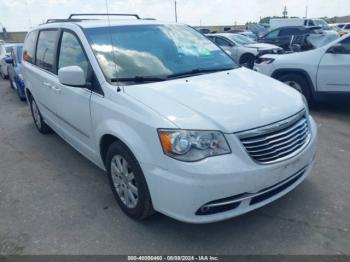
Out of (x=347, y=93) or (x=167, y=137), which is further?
(x=347, y=93)

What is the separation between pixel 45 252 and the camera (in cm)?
285

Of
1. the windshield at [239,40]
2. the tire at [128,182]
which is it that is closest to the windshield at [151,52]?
the tire at [128,182]

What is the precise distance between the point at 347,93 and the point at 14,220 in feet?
18.5

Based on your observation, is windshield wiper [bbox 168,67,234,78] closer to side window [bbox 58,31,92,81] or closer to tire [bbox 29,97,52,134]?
side window [bbox 58,31,92,81]

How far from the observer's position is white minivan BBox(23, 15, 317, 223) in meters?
2.52

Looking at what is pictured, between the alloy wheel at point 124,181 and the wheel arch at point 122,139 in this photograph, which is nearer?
the wheel arch at point 122,139

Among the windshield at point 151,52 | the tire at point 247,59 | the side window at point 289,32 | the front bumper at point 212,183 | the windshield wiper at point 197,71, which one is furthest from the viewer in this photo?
the side window at point 289,32

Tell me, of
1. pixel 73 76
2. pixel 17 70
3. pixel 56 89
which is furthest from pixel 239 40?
pixel 73 76

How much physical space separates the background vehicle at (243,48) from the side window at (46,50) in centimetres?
809

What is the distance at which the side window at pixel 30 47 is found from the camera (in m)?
5.41

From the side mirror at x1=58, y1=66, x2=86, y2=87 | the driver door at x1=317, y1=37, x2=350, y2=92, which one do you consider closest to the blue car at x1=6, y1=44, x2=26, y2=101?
the side mirror at x1=58, y1=66, x2=86, y2=87

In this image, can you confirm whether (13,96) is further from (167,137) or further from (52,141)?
(167,137)

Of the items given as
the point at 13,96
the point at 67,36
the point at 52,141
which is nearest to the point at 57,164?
the point at 52,141

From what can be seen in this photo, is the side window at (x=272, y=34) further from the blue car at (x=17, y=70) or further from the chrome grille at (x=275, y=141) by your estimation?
the chrome grille at (x=275, y=141)
